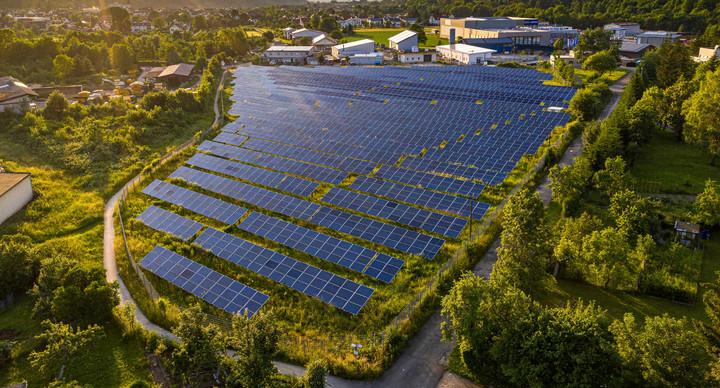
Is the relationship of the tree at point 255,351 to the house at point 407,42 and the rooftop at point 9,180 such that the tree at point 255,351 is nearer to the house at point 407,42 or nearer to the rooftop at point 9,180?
the rooftop at point 9,180

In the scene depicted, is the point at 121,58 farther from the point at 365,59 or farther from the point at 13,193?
the point at 13,193

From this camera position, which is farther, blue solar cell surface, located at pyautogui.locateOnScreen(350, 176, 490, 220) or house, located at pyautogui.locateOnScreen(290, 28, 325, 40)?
house, located at pyautogui.locateOnScreen(290, 28, 325, 40)

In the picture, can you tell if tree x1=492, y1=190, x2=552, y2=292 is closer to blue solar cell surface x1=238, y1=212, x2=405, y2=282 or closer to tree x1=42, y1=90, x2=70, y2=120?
blue solar cell surface x1=238, y1=212, x2=405, y2=282

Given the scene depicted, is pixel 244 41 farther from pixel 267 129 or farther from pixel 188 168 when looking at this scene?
pixel 188 168

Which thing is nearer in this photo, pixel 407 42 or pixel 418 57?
pixel 418 57

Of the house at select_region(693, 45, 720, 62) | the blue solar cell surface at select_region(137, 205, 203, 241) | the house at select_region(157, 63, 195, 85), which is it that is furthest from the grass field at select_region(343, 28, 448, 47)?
the blue solar cell surface at select_region(137, 205, 203, 241)

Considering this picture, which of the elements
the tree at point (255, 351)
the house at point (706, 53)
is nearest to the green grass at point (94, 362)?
the tree at point (255, 351)

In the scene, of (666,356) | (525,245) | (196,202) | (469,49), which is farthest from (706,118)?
(469,49)
